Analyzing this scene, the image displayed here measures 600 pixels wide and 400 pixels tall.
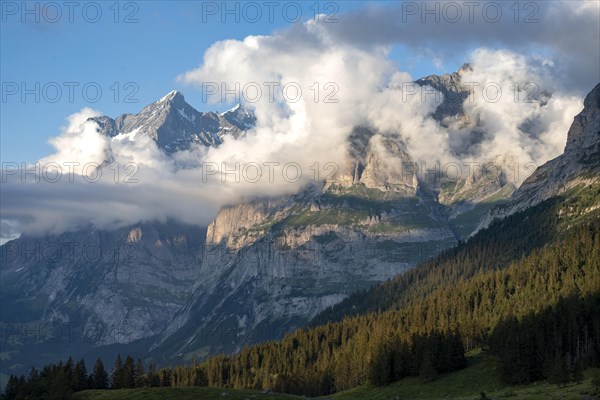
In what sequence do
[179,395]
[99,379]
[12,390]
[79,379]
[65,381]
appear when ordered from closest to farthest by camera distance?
[179,395] < [65,381] < [12,390] < [79,379] < [99,379]

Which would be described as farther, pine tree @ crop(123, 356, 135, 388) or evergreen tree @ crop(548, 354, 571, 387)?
pine tree @ crop(123, 356, 135, 388)

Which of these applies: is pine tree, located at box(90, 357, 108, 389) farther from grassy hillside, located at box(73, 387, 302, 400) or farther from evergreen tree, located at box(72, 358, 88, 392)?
grassy hillside, located at box(73, 387, 302, 400)

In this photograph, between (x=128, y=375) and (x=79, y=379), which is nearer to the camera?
(x=79, y=379)

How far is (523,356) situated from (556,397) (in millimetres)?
38791

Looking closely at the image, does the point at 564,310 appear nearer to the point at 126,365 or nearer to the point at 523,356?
the point at 523,356

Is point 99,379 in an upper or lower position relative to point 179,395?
upper

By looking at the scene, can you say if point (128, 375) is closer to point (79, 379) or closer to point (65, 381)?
point (79, 379)

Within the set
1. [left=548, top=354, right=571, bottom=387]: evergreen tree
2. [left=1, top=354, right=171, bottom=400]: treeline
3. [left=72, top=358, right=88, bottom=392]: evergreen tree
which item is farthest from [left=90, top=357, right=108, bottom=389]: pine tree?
[left=548, top=354, right=571, bottom=387]: evergreen tree

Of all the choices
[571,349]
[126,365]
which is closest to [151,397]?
[126,365]

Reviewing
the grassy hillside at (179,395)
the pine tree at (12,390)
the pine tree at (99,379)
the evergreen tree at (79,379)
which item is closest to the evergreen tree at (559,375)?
the grassy hillside at (179,395)

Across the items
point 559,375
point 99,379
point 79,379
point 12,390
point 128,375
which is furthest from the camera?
point 128,375

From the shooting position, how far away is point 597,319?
145 metres

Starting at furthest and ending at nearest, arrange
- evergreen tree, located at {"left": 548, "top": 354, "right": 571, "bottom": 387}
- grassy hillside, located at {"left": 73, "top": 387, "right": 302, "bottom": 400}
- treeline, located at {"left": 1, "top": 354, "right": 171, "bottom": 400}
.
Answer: treeline, located at {"left": 1, "top": 354, "right": 171, "bottom": 400}
grassy hillside, located at {"left": 73, "top": 387, "right": 302, "bottom": 400}
evergreen tree, located at {"left": 548, "top": 354, "right": 571, "bottom": 387}

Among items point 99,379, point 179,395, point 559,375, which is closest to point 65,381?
point 99,379
